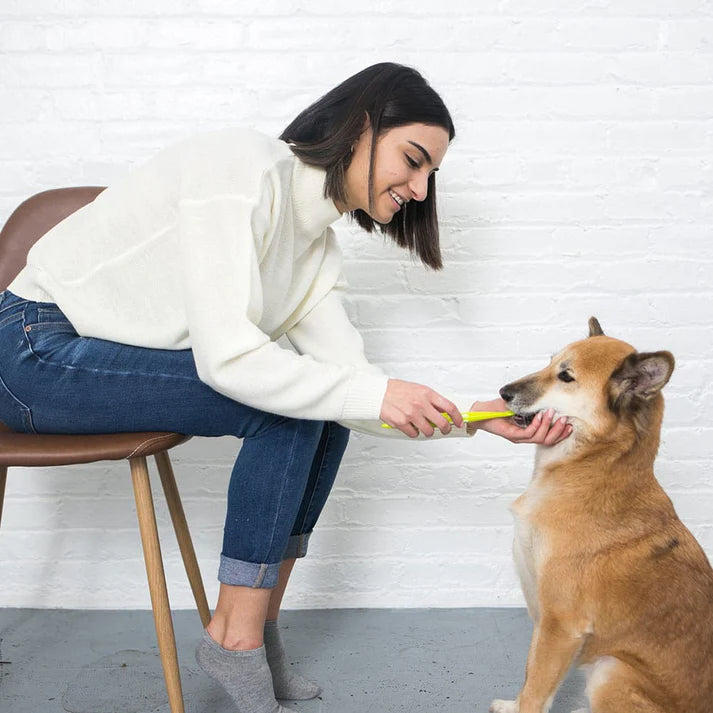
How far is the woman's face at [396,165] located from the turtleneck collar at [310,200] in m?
0.05

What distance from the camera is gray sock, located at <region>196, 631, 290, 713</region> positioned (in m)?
1.53

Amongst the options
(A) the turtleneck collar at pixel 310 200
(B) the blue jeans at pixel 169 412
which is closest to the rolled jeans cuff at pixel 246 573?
(B) the blue jeans at pixel 169 412

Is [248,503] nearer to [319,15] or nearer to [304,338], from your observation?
[304,338]

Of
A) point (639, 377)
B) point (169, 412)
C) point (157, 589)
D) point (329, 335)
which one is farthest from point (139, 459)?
point (639, 377)

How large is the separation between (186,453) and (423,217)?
0.95m

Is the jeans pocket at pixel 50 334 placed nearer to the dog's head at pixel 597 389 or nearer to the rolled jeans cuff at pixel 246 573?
the rolled jeans cuff at pixel 246 573

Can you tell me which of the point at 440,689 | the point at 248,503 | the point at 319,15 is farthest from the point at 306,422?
the point at 319,15

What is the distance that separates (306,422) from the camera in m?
1.57

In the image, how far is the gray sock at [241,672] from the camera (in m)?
1.53

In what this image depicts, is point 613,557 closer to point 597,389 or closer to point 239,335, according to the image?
point 597,389

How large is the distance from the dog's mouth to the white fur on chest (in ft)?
0.40

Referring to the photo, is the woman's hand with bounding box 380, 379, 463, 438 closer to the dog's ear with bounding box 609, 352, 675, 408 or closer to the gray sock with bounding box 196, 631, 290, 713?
the dog's ear with bounding box 609, 352, 675, 408

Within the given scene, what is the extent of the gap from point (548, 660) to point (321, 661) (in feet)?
2.13

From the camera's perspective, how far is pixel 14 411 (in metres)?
1.59
